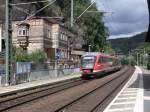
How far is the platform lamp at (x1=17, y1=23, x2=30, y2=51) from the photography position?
5828cm

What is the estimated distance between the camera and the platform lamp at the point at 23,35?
191 ft

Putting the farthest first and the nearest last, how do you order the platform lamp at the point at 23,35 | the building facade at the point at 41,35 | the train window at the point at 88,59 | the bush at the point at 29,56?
the building facade at the point at 41,35
the platform lamp at the point at 23,35
the bush at the point at 29,56
the train window at the point at 88,59

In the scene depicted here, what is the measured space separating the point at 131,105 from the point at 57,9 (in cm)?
6711

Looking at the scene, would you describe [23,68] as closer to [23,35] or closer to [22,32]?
[23,35]

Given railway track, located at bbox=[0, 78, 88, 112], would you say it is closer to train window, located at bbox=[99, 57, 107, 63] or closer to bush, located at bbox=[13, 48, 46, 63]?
bush, located at bbox=[13, 48, 46, 63]

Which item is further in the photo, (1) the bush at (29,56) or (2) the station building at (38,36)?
(2) the station building at (38,36)

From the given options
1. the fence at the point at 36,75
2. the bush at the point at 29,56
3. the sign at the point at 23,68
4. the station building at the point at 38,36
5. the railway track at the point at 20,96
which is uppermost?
the station building at the point at 38,36

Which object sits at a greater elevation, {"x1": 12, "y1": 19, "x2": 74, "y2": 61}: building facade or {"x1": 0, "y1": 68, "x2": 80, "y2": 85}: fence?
{"x1": 12, "y1": 19, "x2": 74, "y2": 61}: building facade

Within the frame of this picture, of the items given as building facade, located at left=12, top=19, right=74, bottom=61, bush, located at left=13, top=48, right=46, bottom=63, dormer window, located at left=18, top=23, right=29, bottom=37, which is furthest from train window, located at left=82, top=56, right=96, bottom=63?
dormer window, located at left=18, top=23, right=29, bottom=37

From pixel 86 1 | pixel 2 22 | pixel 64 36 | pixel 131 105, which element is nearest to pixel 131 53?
pixel 86 1

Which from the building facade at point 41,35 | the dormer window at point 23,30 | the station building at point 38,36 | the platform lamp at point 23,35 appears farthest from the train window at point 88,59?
the dormer window at point 23,30

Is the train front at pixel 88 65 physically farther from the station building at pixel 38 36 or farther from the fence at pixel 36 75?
the station building at pixel 38 36

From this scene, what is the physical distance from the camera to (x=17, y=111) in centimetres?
1488

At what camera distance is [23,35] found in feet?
194
